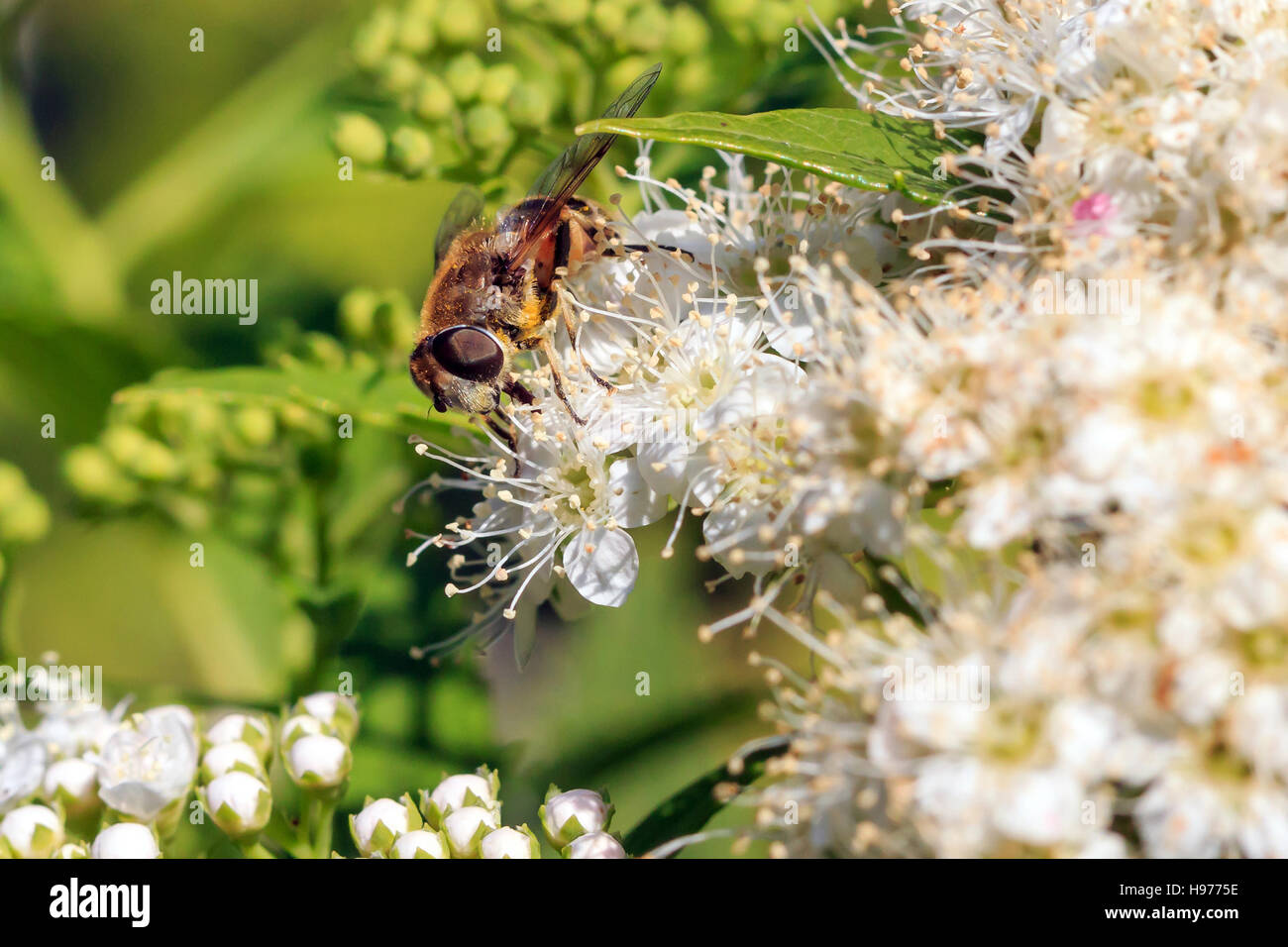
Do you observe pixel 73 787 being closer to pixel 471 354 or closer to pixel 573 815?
pixel 573 815

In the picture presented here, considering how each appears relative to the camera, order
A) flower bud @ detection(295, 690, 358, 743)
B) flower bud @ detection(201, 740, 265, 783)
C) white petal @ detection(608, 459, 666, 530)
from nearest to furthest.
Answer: white petal @ detection(608, 459, 666, 530)
flower bud @ detection(201, 740, 265, 783)
flower bud @ detection(295, 690, 358, 743)

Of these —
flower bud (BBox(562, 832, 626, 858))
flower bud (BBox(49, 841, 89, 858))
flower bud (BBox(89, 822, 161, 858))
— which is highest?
flower bud (BBox(562, 832, 626, 858))

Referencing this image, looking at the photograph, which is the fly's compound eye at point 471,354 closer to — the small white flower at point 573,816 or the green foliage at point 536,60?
the green foliage at point 536,60

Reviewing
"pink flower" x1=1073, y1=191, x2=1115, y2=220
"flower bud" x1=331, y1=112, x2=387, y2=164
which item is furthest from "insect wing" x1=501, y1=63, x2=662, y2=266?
"pink flower" x1=1073, y1=191, x2=1115, y2=220

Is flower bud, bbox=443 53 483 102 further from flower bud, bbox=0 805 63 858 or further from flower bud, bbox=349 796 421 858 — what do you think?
flower bud, bbox=0 805 63 858

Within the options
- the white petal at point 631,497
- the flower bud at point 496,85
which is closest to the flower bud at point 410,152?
the flower bud at point 496,85

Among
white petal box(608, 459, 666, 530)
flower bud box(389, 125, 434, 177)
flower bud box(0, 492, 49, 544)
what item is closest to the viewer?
white petal box(608, 459, 666, 530)
